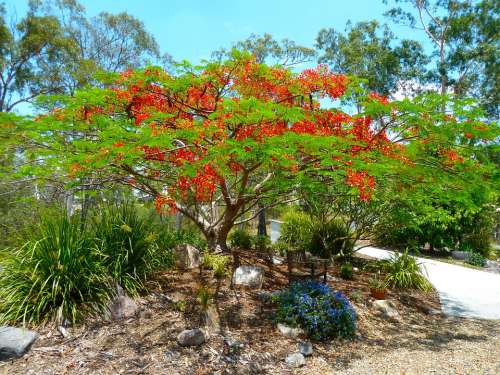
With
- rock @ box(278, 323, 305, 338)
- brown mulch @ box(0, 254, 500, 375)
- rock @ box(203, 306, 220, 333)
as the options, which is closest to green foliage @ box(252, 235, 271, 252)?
brown mulch @ box(0, 254, 500, 375)

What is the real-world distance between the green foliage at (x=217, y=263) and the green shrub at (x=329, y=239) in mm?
4540

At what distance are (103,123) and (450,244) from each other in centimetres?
1508

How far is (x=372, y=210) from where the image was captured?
10.4 metres

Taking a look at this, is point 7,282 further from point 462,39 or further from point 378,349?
point 462,39

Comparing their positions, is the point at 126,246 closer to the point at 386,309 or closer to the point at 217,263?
the point at 217,263

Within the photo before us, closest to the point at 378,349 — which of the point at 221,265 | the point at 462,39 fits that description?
the point at 221,265

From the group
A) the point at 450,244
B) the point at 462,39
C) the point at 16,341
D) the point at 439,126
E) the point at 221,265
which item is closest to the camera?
the point at 16,341

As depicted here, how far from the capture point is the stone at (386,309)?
672cm

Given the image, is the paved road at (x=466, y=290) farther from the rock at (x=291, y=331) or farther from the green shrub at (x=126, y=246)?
the green shrub at (x=126, y=246)

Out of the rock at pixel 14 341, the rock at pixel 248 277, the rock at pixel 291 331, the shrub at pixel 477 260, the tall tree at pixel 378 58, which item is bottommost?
the rock at pixel 14 341

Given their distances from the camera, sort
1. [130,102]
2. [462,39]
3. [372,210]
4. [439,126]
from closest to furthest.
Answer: [439,126] → [130,102] → [372,210] → [462,39]

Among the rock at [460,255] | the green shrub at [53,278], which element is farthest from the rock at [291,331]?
the rock at [460,255]

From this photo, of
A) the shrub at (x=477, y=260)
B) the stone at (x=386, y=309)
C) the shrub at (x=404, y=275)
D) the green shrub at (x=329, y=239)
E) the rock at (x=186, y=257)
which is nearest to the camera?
the stone at (x=386, y=309)

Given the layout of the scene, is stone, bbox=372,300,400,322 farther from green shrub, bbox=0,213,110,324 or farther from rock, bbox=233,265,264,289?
green shrub, bbox=0,213,110,324
